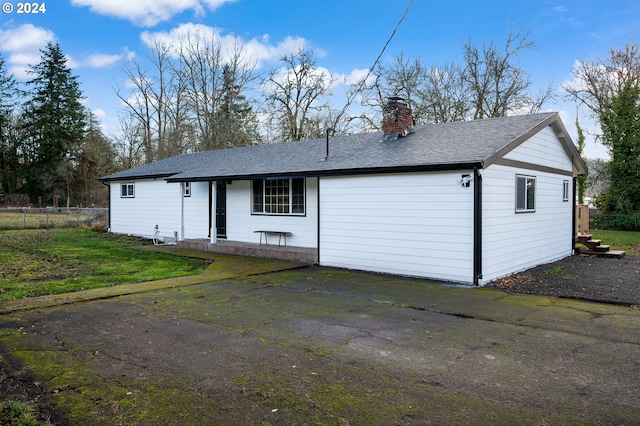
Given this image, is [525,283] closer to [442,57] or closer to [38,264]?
[38,264]

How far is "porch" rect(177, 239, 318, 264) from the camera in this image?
37.6 ft

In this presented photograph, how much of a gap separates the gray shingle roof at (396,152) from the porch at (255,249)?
6.86ft

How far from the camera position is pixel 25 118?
127 feet

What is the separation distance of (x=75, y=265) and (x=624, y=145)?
2638cm

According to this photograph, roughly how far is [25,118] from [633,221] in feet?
153

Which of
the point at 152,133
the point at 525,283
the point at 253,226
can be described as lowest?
the point at 525,283

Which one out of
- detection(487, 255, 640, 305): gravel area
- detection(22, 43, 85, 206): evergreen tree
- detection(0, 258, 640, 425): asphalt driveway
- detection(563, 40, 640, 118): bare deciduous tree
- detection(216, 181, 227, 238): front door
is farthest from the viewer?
detection(22, 43, 85, 206): evergreen tree

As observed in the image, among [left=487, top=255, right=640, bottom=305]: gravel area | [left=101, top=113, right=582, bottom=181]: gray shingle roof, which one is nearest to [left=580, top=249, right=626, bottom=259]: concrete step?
[left=487, top=255, right=640, bottom=305]: gravel area

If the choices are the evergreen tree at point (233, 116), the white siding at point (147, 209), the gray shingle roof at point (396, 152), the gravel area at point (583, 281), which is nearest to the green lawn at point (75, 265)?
the white siding at point (147, 209)

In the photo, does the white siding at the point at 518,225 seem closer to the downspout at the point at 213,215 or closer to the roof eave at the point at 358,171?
the roof eave at the point at 358,171

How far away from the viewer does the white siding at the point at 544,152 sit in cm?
1013

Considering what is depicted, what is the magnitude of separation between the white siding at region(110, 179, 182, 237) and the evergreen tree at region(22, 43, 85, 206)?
21.5 m

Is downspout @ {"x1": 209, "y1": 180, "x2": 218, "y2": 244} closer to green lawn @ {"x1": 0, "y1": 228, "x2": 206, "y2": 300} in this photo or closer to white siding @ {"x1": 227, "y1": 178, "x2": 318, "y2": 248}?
white siding @ {"x1": 227, "y1": 178, "x2": 318, "y2": 248}

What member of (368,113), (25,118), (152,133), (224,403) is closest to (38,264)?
(224,403)
